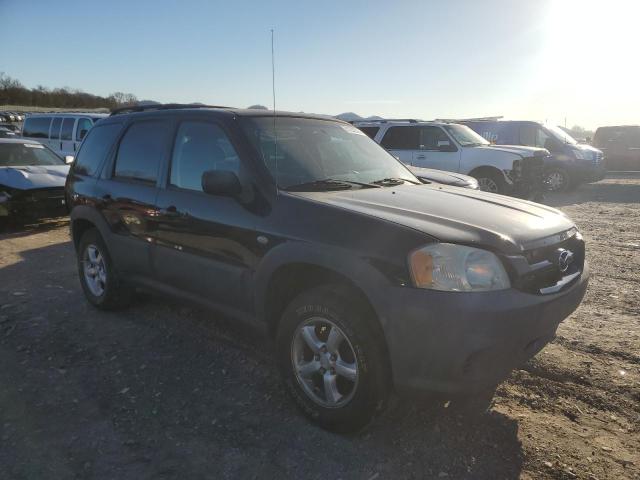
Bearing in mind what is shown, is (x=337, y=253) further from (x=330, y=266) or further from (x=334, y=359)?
(x=334, y=359)

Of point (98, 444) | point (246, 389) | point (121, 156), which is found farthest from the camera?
point (121, 156)

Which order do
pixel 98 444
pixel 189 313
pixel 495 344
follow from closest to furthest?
1. pixel 495 344
2. pixel 98 444
3. pixel 189 313

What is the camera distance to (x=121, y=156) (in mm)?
4430

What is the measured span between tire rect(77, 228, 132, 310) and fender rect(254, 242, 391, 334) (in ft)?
6.92

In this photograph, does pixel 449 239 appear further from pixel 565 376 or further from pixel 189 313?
pixel 189 313

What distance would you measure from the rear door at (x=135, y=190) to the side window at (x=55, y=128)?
11755 millimetres

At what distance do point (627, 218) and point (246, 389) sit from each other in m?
9.26

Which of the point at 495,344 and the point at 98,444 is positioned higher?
the point at 495,344

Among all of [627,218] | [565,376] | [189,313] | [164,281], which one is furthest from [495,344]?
[627,218]

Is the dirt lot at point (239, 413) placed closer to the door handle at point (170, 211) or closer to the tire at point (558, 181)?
the door handle at point (170, 211)

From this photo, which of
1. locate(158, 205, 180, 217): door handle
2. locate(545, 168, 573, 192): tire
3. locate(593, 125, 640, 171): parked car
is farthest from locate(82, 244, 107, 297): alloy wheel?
locate(593, 125, 640, 171): parked car

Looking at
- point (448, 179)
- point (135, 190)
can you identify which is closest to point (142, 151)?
point (135, 190)

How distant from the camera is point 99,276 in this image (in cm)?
→ 480

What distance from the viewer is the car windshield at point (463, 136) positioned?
11.4 m
